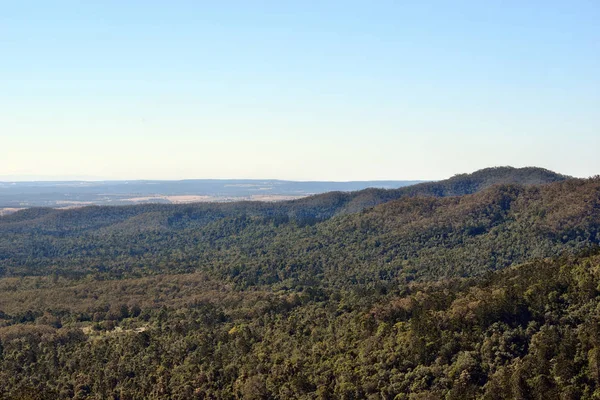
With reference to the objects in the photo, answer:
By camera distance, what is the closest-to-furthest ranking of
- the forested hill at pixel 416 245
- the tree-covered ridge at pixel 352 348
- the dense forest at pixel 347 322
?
the tree-covered ridge at pixel 352 348 < the dense forest at pixel 347 322 < the forested hill at pixel 416 245

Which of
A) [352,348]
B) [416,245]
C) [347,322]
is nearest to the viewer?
[352,348]

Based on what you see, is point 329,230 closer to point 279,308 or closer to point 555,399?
point 279,308

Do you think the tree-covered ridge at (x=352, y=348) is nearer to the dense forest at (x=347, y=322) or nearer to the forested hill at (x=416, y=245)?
the dense forest at (x=347, y=322)

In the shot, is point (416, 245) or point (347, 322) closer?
point (347, 322)

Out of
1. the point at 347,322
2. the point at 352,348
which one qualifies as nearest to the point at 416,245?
the point at 347,322

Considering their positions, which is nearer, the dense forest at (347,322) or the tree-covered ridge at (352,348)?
the tree-covered ridge at (352,348)

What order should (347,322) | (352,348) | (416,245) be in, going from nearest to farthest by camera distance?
(352,348), (347,322), (416,245)

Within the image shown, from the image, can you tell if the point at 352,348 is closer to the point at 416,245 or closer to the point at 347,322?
the point at 347,322

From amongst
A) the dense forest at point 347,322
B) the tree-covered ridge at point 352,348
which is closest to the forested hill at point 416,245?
the dense forest at point 347,322

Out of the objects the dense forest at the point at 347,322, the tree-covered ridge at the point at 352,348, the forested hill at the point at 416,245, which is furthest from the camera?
the forested hill at the point at 416,245
